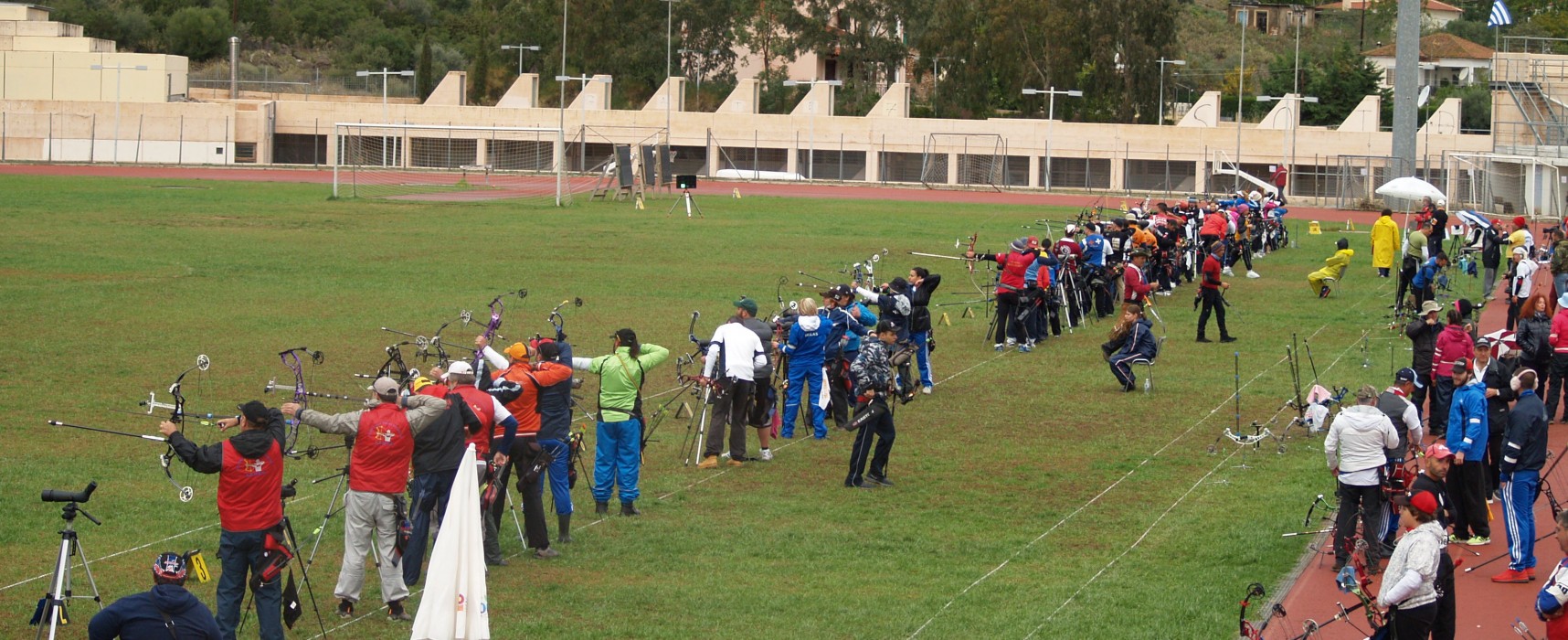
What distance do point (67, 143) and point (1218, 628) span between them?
258ft

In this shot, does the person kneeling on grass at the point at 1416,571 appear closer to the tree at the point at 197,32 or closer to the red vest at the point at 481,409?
the red vest at the point at 481,409

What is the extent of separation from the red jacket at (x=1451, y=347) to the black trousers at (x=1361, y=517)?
449 cm

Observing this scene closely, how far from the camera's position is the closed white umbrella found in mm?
9789

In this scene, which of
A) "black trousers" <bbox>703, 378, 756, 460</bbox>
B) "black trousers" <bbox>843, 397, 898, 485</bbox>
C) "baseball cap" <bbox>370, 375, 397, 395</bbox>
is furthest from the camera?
"black trousers" <bbox>703, 378, 756, 460</bbox>

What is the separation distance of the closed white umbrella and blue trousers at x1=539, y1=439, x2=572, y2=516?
12.4 ft

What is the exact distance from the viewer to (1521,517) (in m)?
13.1

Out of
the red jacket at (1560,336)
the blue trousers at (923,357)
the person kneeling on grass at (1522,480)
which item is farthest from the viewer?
the blue trousers at (923,357)

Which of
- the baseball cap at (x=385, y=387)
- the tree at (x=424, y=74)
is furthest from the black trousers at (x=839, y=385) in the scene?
the tree at (x=424, y=74)

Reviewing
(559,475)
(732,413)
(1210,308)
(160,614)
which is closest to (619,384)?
(559,475)

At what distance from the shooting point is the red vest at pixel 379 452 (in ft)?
38.8

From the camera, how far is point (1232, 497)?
16000 mm

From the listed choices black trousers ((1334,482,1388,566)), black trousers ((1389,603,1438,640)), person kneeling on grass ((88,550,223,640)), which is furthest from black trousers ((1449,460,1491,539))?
person kneeling on grass ((88,550,223,640))

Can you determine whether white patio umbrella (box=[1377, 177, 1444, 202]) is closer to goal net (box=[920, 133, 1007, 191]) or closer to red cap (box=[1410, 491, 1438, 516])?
red cap (box=[1410, 491, 1438, 516])

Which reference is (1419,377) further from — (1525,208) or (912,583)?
(1525,208)
